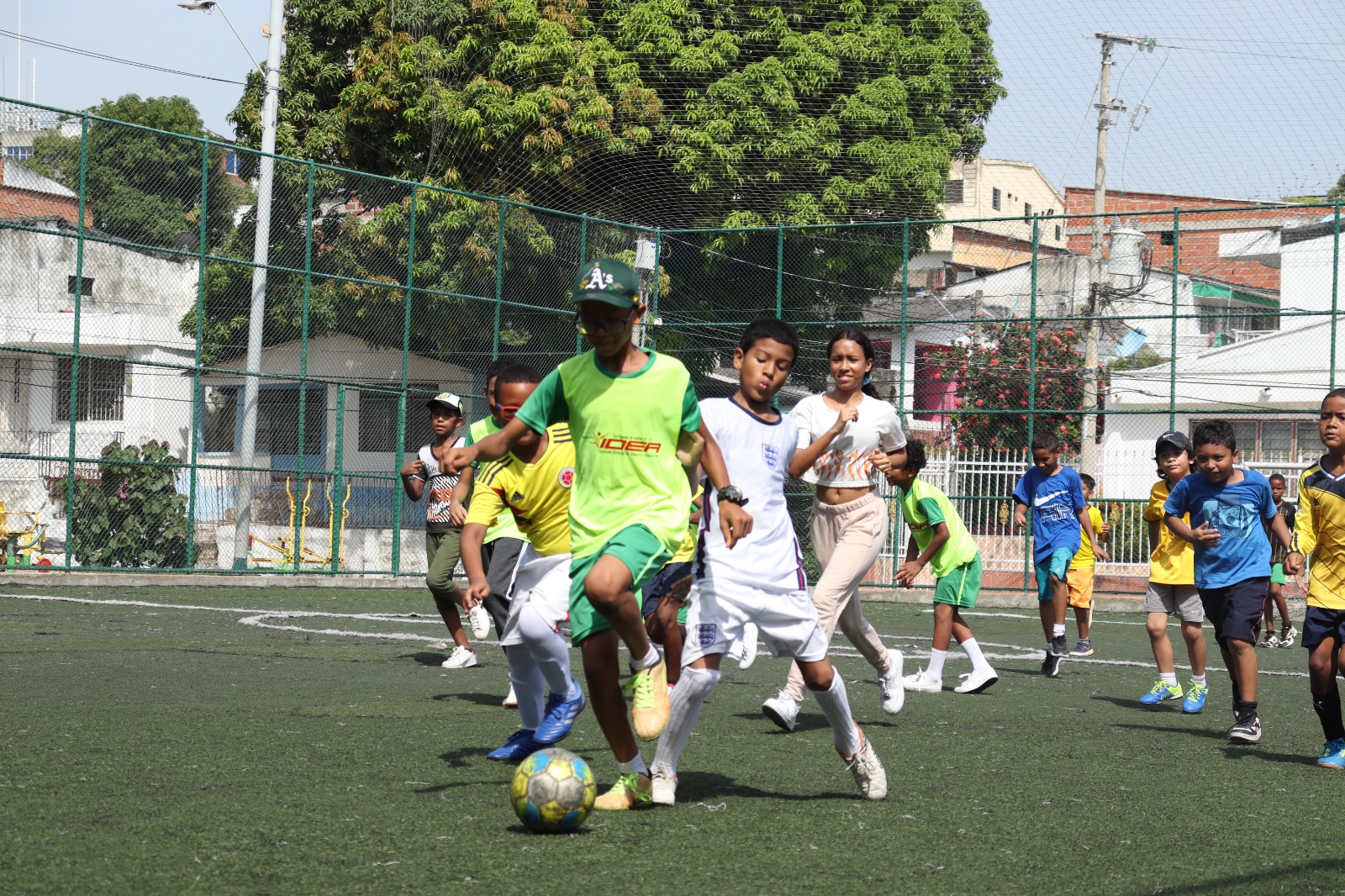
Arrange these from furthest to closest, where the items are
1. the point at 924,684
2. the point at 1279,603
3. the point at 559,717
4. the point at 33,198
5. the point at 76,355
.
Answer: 1. the point at 76,355
2. the point at 33,198
3. the point at 1279,603
4. the point at 924,684
5. the point at 559,717

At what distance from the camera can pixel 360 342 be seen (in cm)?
1997

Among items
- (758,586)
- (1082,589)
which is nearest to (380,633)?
(1082,589)

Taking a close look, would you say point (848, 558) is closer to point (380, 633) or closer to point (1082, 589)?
point (380, 633)

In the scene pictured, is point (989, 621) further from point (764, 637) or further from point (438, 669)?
point (764, 637)

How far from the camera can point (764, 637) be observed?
5.25 metres

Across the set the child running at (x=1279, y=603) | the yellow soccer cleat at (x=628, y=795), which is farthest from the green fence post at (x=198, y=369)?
the yellow soccer cleat at (x=628, y=795)

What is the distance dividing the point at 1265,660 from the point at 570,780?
10243 mm

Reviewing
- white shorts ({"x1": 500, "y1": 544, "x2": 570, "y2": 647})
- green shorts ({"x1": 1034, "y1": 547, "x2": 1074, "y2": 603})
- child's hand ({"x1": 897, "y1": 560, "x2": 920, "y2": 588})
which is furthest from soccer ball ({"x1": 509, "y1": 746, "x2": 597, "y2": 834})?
green shorts ({"x1": 1034, "y1": 547, "x2": 1074, "y2": 603})

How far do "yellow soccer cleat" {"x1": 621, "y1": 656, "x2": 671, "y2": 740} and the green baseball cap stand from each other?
122 cm

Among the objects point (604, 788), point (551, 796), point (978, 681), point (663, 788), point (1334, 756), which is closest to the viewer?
point (551, 796)

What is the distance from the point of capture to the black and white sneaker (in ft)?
23.5

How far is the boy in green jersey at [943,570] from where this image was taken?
9008mm

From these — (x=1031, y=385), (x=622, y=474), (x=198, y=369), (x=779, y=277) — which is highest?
(x=779, y=277)

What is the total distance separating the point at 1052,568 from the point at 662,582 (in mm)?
4640
